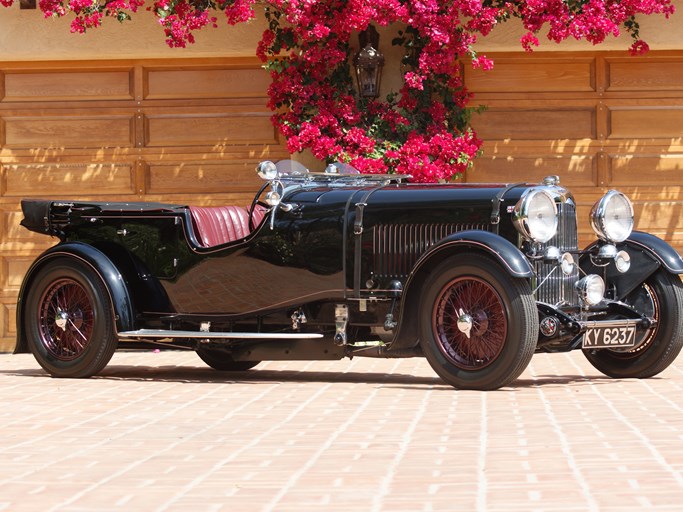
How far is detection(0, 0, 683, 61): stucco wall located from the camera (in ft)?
43.1

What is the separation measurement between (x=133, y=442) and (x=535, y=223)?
9.57ft

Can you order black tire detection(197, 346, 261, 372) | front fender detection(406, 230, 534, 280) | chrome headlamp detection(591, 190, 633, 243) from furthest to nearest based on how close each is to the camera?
1. black tire detection(197, 346, 261, 372)
2. chrome headlamp detection(591, 190, 633, 243)
3. front fender detection(406, 230, 534, 280)

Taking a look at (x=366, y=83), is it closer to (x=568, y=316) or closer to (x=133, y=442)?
(x=568, y=316)

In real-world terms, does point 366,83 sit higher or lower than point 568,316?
higher

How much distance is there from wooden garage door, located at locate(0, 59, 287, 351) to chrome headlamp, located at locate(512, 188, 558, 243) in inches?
228

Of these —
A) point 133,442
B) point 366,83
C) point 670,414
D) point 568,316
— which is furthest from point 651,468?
point 366,83

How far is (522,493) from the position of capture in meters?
4.44

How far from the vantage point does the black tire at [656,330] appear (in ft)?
27.3

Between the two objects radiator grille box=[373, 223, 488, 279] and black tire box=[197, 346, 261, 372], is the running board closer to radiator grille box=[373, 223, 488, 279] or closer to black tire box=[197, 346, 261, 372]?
radiator grille box=[373, 223, 488, 279]

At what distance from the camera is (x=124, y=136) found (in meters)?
13.5

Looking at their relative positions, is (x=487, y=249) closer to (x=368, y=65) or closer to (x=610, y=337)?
(x=610, y=337)

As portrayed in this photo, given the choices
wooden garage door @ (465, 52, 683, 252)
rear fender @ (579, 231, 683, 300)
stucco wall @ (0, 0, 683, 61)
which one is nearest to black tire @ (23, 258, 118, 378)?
rear fender @ (579, 231, 683, 300)

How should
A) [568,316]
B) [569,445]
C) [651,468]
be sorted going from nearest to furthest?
[651,468] → [569,445] → [568,316]

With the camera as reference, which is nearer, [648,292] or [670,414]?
[670,414]
